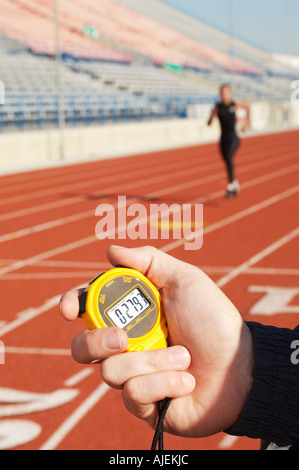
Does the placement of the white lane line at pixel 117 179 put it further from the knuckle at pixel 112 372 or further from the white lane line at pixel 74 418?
the knuckle at pixel 112 372

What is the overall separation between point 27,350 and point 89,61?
2958cm

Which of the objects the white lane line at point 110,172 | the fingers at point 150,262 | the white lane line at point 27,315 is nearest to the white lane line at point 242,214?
the white lane line at point 27,315

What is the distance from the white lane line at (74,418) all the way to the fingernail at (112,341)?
1.86 meters

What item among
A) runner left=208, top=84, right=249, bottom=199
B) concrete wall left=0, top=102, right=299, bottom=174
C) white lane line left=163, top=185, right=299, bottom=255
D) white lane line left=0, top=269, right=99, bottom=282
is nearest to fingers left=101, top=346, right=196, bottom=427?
white lane line left=0, top=269, right=99, bottom=282

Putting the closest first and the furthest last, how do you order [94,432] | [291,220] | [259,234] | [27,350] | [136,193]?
[94,432]
[27,350]
[259,234]
[291,220]
[136,193]

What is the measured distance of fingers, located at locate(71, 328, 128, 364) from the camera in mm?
1660

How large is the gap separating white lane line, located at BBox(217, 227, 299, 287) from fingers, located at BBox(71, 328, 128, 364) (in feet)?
14.3

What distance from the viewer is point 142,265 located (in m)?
1.90

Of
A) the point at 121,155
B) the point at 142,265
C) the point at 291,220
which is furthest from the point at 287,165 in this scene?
the point at 142,265

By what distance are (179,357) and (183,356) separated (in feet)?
0.05

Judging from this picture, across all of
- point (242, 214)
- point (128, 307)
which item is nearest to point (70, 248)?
point (242, 214)

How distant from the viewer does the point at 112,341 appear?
5.45 ft

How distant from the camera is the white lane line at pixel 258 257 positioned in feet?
20.6

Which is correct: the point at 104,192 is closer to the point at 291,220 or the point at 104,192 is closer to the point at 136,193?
the point at 136,193
